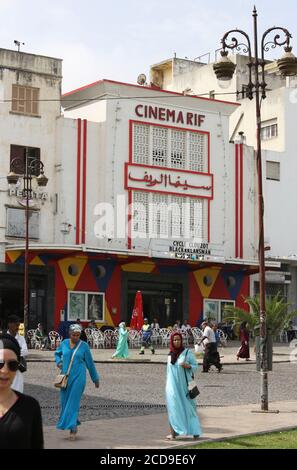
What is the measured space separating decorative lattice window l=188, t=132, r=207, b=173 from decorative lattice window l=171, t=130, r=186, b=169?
40cm

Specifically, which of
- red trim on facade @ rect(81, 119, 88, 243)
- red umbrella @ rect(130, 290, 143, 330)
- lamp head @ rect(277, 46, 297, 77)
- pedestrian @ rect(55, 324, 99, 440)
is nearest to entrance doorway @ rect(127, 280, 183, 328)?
red trim on facade @ rect(81, 119, 88, 243)

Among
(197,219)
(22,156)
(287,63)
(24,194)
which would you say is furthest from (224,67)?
(197,219)

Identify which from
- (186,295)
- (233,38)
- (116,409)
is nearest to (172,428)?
(116,409)

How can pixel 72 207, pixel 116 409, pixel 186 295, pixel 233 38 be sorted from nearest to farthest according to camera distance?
pixel 116 409 → pixel 233 38 → pixel 72 207 → pixel 186 295

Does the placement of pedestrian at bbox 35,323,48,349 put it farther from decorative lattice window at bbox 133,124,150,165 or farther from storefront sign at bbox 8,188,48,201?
decorative lattice window at bbox 133,124,150,165

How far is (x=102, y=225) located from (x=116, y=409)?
25.4 metres

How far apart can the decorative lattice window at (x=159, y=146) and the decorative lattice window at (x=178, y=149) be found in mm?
424

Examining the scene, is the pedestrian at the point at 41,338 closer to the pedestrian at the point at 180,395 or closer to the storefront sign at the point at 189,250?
the storefront sign at the point at 189,250

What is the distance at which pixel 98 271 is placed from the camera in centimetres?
4325

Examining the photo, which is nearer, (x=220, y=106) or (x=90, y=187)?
(x=90, y=187)

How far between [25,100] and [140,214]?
7.42 m

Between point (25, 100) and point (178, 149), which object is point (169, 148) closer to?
point (178, 149)

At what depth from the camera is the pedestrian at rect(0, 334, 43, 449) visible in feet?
18.1

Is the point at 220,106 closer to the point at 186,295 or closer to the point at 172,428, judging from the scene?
the point at 186,295
